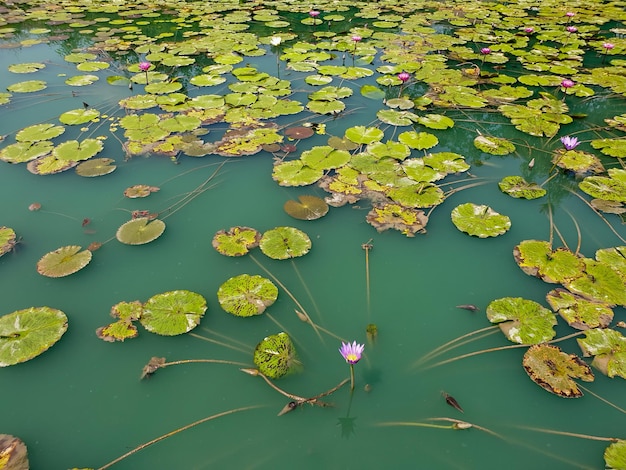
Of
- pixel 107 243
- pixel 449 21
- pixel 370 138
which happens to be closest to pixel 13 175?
pixel 107 243

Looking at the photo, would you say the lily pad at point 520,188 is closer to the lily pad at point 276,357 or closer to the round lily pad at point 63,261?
the lily pad at point 276,357

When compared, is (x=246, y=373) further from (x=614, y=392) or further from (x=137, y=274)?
(x=614, y=392)

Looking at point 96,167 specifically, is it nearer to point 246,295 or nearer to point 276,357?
point 246,295

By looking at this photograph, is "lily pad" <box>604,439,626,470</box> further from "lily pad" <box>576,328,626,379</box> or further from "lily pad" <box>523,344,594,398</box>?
"lily pad" <box>576,328,626,379</box>

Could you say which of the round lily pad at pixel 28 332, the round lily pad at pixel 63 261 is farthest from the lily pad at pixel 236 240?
the round lily pad at pixel 28 332

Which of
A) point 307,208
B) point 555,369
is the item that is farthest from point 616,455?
point 307,208

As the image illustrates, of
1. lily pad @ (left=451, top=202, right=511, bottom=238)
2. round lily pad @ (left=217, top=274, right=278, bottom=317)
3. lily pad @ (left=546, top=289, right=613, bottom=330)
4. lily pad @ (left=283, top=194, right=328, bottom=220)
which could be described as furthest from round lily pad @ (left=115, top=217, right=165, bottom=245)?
lily pad @ (left=546, top=289, right=613, bottom=330)
